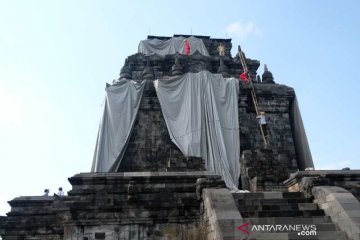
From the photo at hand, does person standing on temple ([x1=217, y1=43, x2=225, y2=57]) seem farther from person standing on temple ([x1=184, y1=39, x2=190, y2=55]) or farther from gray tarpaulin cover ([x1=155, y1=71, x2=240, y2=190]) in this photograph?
gray tarpaulin cover ([x1=155, y1=71, x2=240, y2=190])

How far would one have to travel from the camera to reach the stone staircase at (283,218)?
7.84m

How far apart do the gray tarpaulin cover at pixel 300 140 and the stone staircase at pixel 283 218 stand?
850cm

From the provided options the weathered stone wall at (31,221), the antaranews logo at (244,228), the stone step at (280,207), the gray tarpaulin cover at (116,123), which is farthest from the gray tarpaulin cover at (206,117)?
the antaranews logo at (244,228)

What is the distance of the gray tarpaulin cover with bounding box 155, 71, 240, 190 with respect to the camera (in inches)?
643

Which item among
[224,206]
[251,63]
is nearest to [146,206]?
[224,206]

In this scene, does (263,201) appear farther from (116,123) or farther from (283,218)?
(116,123)

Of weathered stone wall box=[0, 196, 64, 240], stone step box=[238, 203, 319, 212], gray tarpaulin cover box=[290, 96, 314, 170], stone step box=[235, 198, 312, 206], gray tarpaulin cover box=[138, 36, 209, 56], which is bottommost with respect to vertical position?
stone step box=[238, 203, 319, 212]

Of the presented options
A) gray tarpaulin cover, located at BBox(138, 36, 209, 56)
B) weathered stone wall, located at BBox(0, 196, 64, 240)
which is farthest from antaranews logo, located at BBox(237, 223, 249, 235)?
gray tarpaulin cover, located at BBox(138, 36, 209, 56)

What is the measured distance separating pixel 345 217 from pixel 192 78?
1188 cm

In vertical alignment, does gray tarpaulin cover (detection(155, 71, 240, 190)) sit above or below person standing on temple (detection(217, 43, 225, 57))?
below

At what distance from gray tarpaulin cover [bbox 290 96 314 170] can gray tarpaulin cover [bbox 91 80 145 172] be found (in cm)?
857

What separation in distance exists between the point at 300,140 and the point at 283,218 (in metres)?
11.1

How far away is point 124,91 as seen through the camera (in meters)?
18.5

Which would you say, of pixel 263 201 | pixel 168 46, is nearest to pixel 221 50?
pixel 168 46
